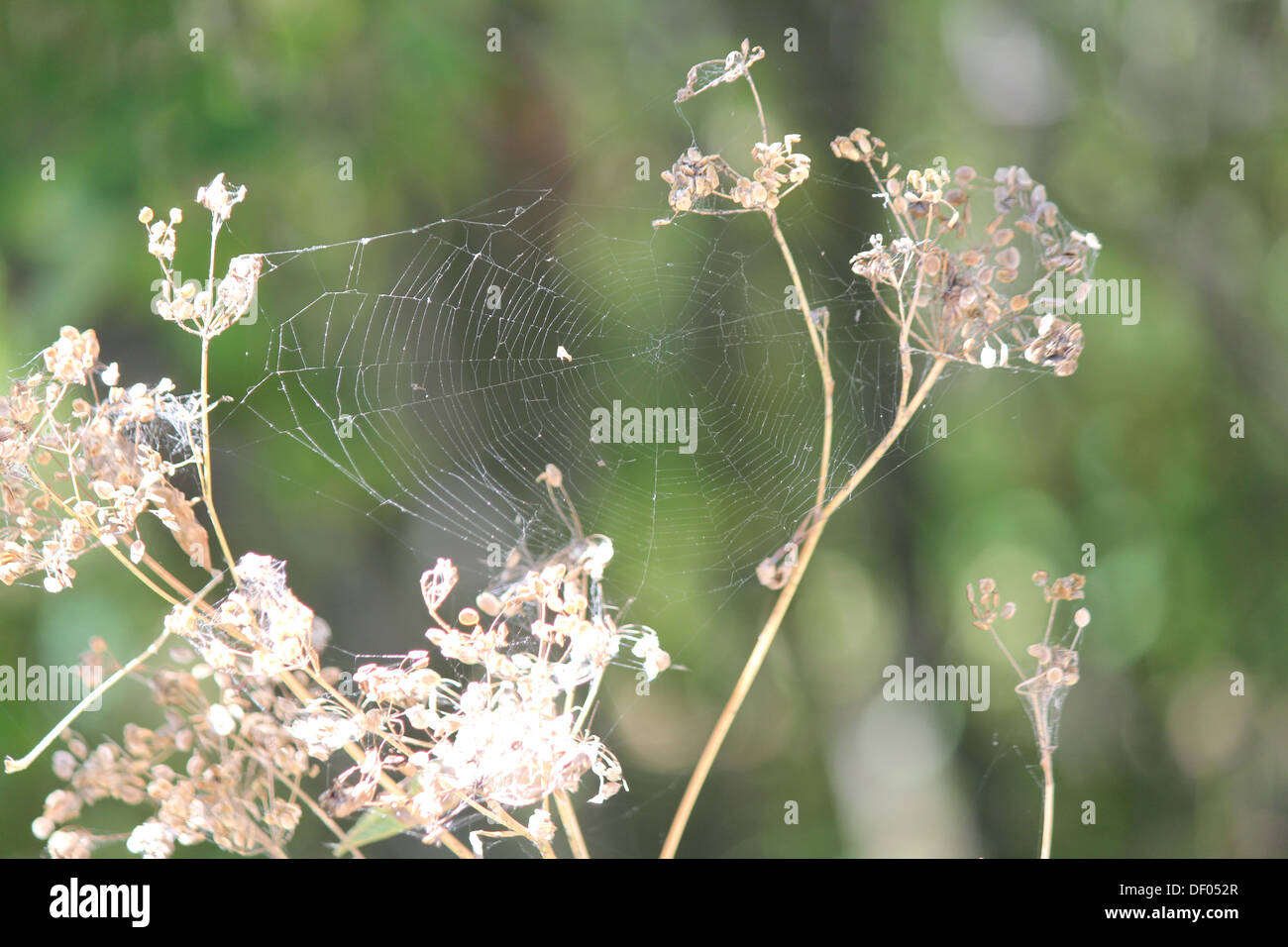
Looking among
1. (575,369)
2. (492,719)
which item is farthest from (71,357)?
(575,369)

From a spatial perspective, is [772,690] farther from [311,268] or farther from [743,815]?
[311,268]

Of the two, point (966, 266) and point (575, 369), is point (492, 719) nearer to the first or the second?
point (966, 266)

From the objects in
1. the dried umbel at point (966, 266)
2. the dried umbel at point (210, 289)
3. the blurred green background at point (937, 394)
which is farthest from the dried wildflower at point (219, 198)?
the blurred green background at point (937, 394)

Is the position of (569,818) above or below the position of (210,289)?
below

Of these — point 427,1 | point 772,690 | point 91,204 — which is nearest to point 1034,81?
point 427,1

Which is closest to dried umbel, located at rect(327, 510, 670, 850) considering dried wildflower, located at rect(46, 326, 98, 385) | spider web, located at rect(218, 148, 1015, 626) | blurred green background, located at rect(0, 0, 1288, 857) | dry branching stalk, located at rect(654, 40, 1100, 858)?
dry branching stalk, located at rect(654, 40, 1100, 858)
